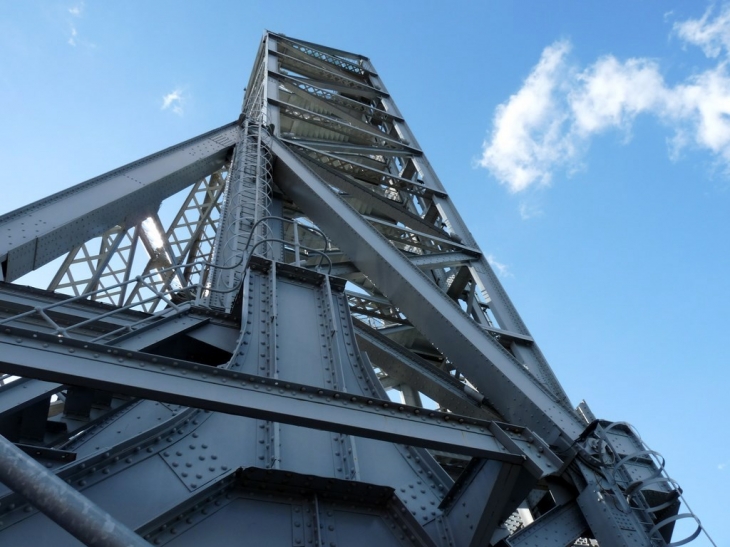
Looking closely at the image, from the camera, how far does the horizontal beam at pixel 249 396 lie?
9.00ft

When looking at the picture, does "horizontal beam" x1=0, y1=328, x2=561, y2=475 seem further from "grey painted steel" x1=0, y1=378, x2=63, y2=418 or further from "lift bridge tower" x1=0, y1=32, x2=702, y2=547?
"grey painted steel" x1=0, y1=378, x2=63, y2=418

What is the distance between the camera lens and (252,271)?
4945 mm

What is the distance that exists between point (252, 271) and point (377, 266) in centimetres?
154

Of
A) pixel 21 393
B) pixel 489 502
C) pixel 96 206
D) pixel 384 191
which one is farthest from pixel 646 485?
pixel 384 191

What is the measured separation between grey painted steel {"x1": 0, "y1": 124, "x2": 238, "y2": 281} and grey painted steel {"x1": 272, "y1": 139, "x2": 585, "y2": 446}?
1.61 m

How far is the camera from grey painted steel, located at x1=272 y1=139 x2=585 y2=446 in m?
4.47

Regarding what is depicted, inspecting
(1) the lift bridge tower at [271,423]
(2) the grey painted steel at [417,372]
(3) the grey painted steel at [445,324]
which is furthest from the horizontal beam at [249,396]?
(2) the grey painted steel at [417,372]

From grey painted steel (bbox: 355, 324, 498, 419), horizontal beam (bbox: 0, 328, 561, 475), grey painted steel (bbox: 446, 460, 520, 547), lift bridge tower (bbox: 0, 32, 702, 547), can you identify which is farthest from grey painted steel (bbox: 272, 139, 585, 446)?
horizontal beam (bbox: 0, 328, 561, 475)

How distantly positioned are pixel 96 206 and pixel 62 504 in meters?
4.47

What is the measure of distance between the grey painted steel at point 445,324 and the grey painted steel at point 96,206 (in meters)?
1.61

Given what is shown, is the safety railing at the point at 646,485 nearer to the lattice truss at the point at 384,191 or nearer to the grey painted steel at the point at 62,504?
the lattice truss at the point at 384,191

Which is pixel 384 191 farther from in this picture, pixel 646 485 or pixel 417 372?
pixel 646 485

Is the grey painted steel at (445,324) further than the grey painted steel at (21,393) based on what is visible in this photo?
Yes

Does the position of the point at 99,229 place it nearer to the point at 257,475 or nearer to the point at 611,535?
the point at 257,475
